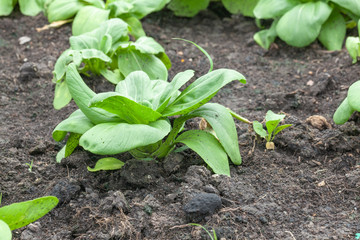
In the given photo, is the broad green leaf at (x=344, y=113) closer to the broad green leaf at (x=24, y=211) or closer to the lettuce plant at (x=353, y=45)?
the lettuce plant at (x=353, y=45)

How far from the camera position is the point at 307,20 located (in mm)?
4078

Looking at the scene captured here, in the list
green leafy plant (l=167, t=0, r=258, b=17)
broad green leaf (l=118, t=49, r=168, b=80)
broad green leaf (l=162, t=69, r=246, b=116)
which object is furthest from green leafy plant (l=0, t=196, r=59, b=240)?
green leafy plant (l=167, t=0, r=258, b=17)

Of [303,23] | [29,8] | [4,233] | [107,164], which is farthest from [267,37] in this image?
[4,233]

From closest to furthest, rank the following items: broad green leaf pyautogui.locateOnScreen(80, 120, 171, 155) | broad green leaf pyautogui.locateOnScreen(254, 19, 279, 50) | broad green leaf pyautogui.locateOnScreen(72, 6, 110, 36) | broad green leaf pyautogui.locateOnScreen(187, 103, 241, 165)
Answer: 1. broad green leaf pyautogui.locateOnScreen(80, 120, 171, 155)
2. broad green leaf pyautogui.locateOnScreen(187, 103, 241, 165)
3. broad green leaf pyautogui.locateOnScreen(72, 6, 110, 36)
4. broad green leaf pyautogui.locateOnScreen(254, 19, 279, 50)

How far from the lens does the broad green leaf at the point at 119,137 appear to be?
2.33m

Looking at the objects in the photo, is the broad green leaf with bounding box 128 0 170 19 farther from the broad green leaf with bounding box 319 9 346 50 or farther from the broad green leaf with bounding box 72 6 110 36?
the broad green leaf with bounding box 319 9 346 50

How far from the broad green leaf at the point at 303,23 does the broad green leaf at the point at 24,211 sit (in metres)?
2.69

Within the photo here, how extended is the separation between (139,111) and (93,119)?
11.8 inches

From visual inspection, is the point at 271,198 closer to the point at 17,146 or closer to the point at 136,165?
the point at 136,165

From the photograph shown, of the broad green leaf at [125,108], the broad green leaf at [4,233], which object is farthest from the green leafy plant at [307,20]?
the broad green leaf at [4,233]

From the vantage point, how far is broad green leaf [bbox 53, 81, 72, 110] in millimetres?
3371

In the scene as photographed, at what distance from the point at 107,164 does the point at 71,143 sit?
268mm

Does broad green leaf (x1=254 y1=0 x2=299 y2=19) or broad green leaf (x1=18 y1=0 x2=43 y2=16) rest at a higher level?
broad green leaf (x1=254 y1=0 x2=299 y2=19)

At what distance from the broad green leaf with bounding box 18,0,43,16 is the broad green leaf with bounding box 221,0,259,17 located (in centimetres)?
188
